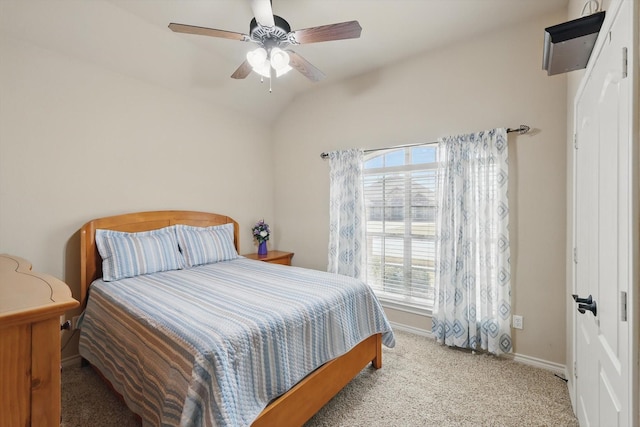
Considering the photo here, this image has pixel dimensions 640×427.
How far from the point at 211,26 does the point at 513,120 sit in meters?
2.69

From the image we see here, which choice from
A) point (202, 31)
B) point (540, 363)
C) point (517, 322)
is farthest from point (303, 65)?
point (540, 363)

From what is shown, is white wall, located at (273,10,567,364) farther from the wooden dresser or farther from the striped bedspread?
the wooden dresser

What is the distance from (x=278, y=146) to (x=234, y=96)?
3.03 ft

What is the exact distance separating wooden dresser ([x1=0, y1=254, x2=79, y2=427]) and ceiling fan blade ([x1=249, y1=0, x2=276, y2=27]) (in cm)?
175

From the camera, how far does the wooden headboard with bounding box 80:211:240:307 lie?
2.46 metres

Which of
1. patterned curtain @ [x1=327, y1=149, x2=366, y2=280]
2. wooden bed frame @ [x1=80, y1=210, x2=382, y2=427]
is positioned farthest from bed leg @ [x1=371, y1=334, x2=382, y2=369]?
patterned curtain @ [x1=327, y1=149, x2=366, y2=280]

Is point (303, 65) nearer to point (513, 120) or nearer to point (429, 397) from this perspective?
point (513, 120)

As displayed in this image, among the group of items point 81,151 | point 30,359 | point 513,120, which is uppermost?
point 513,120

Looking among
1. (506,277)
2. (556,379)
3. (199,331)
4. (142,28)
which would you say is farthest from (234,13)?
(556,379)

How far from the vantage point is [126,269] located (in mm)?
2459

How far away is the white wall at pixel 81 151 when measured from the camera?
2.24 m

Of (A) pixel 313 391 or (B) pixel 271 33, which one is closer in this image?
(A) pixel 313 391

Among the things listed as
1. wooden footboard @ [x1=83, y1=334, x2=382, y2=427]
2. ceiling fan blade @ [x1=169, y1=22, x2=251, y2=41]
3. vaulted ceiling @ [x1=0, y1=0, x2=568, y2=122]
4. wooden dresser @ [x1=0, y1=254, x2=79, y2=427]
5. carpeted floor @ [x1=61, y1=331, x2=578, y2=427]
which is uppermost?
vaulted ceiling @ [x1=0, y1=0, x2=568, y2=122]

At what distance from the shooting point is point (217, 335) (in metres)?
1.37
